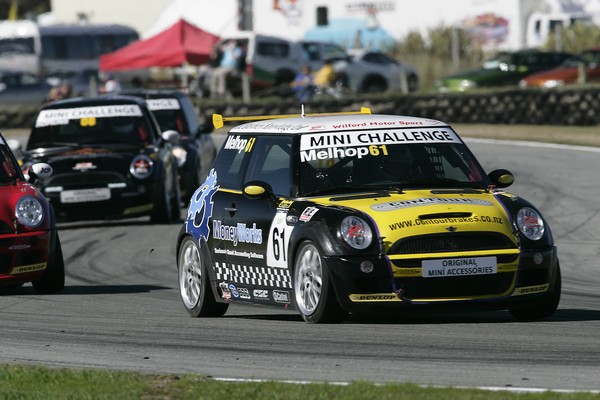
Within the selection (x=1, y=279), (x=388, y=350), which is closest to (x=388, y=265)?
(x=388, y=350)

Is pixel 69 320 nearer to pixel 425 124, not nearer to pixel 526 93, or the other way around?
pixel 425 124

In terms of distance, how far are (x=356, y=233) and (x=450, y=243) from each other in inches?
22.6

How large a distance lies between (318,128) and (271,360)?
252cm

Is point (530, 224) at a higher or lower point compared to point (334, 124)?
lower

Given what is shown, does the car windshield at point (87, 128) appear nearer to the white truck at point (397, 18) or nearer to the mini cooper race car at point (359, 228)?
the mini cooper race car at point (359, 228)

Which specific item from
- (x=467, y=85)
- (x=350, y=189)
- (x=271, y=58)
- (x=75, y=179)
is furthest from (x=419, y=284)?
(x=271, y=58)

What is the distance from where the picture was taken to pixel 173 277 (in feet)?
47.5

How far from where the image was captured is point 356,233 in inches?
372

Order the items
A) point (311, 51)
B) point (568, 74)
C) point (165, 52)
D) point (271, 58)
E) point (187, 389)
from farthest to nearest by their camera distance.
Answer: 1. point (311, 51)
2. point (271, 58)
3. point (165, 52)
4. point (568, 74)
5. point (187, 389)

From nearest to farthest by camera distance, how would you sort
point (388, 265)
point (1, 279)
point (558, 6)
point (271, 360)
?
point (271, 360), point (388, 265), point (1, 279), point (558, 6)

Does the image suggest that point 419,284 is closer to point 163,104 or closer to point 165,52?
point 163,104

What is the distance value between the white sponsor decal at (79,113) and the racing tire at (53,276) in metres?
6.75

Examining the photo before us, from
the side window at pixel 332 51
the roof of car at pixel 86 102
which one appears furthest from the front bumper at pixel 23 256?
the side window at pixel 332 51

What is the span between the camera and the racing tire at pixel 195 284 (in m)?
11.0
